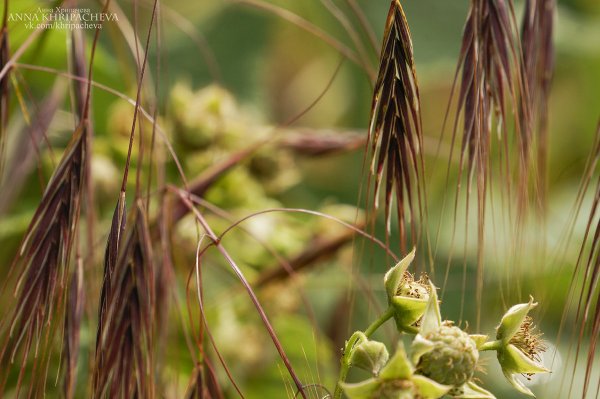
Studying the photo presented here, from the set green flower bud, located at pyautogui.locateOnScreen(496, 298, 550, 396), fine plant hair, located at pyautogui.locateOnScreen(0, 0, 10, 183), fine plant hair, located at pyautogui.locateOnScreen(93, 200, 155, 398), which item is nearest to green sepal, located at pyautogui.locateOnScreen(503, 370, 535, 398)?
green flower bud, located at pyautogui.locateOnScreen(496, 298, 550, 396)

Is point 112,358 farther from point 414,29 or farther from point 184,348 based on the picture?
point 414,29

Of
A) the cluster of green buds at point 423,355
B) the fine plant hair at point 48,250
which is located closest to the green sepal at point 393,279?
the cluster of green buds at point 423,355

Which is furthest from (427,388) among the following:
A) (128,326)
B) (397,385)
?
(128,326)

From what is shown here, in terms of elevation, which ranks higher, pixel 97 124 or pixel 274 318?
pixel 97 124

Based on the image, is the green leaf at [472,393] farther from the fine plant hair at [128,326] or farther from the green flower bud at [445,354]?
the fine plant hair at [128,326]

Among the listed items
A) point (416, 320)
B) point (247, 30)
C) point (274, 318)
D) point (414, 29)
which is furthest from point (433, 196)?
point (416, 320)

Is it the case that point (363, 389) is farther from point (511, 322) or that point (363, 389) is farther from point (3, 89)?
point (3, 89)

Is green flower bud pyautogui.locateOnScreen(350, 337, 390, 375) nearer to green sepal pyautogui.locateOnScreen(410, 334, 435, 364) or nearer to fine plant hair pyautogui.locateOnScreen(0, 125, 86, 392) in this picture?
green sepal pyautogui.locateOnScreen(410, 334, 435, 364)
